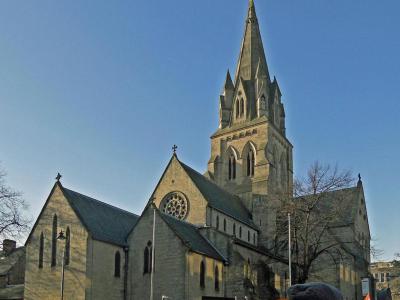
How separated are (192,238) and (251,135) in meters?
23.8

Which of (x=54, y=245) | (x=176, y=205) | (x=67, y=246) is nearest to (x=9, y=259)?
(x=54, y=245)

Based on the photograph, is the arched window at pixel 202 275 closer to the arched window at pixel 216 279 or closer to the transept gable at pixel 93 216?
the arched window at pixel 216 279

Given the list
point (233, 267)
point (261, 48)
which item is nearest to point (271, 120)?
point (261, 48)

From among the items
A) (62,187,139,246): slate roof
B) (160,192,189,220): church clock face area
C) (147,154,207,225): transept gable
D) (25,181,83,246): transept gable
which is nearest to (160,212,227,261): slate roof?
(147,154,207,225): transept gable

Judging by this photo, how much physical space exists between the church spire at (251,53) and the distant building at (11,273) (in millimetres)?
32863

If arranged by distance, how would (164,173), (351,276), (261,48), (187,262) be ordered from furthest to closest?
(261,48), (351,276), (164,173), (187,262)

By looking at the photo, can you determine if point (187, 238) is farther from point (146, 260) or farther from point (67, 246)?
point (67, 246)

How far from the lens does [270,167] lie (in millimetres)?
60000

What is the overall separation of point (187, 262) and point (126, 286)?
548 cm

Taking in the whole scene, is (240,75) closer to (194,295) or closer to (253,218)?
(253,218)

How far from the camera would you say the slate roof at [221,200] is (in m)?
49.9

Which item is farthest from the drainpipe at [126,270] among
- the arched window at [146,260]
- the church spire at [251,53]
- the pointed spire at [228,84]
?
the church spire at [251,53]

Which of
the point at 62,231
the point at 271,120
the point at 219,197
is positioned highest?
the point at 271,120

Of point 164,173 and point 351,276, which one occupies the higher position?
point 164,173
